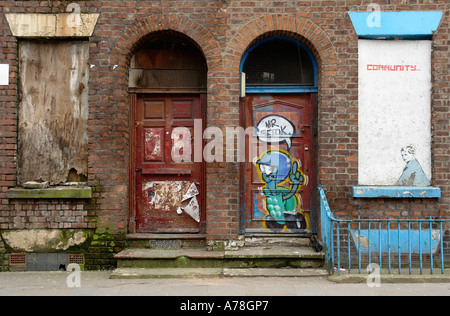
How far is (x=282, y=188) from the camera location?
21.4 feet

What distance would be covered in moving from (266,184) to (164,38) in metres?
2.83

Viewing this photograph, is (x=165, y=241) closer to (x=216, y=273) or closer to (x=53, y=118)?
(x=216, y=273)

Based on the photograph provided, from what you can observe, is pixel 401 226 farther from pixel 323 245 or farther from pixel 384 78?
pixel 384 78

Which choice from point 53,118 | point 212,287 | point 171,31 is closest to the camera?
point 212,287

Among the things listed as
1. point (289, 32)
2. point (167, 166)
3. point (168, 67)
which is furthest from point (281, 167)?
point (168, 67)

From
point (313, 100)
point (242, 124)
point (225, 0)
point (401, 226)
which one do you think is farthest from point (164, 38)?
point (401, 226)

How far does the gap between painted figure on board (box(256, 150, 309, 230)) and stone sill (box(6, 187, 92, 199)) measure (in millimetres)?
2693

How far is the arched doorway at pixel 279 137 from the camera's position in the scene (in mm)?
6488

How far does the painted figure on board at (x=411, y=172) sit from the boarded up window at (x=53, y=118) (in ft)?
16.0

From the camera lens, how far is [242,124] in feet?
21.3

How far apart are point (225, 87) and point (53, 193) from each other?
119 inches

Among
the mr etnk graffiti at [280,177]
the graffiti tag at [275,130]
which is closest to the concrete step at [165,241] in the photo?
the mr etnk graffiti at [280,177]

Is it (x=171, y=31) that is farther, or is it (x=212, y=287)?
(x=171, y=31)
